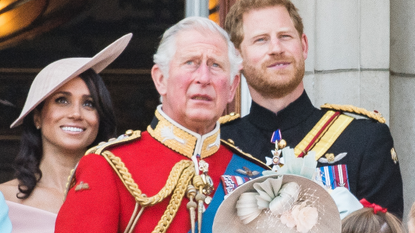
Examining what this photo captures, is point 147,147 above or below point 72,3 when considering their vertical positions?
below

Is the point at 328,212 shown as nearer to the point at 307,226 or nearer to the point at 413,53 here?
the point at 307,226

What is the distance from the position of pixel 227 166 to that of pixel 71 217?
0.62 m

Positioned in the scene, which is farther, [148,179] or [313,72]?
[313,72]

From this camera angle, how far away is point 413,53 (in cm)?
385

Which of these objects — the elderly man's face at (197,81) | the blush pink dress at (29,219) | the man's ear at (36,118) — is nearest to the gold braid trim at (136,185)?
the elderly man's face at (197,81)

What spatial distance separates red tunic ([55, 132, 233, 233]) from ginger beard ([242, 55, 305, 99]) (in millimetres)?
650

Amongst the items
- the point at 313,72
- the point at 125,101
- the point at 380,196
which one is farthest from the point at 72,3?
the point at 380,196

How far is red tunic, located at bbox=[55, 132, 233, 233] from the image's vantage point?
2.05 m

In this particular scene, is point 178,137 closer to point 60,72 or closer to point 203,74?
point 203,74

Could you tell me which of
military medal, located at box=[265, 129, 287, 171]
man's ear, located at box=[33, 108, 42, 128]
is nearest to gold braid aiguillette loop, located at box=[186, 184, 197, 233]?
military medal, located at box=[265, 129, 287, 171]

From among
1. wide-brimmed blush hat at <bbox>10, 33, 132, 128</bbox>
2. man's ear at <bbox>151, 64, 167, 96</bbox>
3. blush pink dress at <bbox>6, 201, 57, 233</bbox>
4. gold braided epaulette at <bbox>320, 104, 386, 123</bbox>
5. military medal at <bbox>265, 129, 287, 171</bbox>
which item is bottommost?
blush pink dress at <bbox>6, 201, 57, 233</bbox>

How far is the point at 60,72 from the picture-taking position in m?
2.98

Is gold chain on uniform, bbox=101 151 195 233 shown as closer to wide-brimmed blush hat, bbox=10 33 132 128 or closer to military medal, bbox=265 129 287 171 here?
military medal, bbox=265 129 287 171

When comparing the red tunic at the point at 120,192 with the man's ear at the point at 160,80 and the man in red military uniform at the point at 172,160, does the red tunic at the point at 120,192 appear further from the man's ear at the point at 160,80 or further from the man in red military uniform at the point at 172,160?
the man's ear at the point at 160,80
